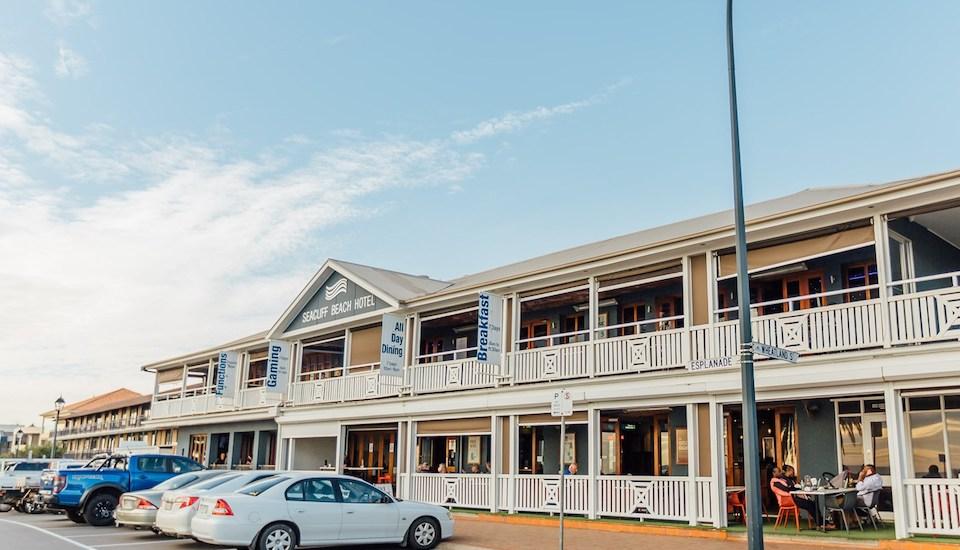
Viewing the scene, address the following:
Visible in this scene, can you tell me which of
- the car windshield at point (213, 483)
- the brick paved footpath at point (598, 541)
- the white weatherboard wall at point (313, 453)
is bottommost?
the brick paved footpath at point (598, 541)

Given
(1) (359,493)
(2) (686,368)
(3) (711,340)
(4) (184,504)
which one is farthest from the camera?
(2) (686,368)

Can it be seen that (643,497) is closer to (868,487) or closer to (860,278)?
(868,487)

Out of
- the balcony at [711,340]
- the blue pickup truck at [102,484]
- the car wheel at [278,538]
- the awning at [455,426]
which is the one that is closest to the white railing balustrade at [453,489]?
the awning at [455,426]

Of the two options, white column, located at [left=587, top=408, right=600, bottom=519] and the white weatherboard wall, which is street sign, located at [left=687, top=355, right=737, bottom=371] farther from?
the white weatherboard wall

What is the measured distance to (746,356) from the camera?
11.1 m


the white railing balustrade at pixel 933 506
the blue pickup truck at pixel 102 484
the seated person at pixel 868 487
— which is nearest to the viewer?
the white railing balustrade at pixel 933 506

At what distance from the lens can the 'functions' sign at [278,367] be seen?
29.9 meters

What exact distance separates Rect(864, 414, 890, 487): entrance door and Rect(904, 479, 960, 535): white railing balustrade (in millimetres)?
3331

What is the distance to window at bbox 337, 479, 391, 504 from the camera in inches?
581

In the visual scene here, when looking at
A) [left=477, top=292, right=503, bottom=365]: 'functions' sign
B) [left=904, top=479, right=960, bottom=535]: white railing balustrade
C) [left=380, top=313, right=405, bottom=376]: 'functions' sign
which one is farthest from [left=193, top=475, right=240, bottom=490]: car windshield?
[left=904, top=479, right=960, bottom=535]: white railing balustrade

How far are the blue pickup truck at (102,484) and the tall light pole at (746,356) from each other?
15.3m

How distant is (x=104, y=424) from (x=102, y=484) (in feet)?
205

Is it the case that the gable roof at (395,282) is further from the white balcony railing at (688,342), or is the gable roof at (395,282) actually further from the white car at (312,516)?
the white car at (312,516)

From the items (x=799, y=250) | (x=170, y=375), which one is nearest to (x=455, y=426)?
(x=799, y=250)
